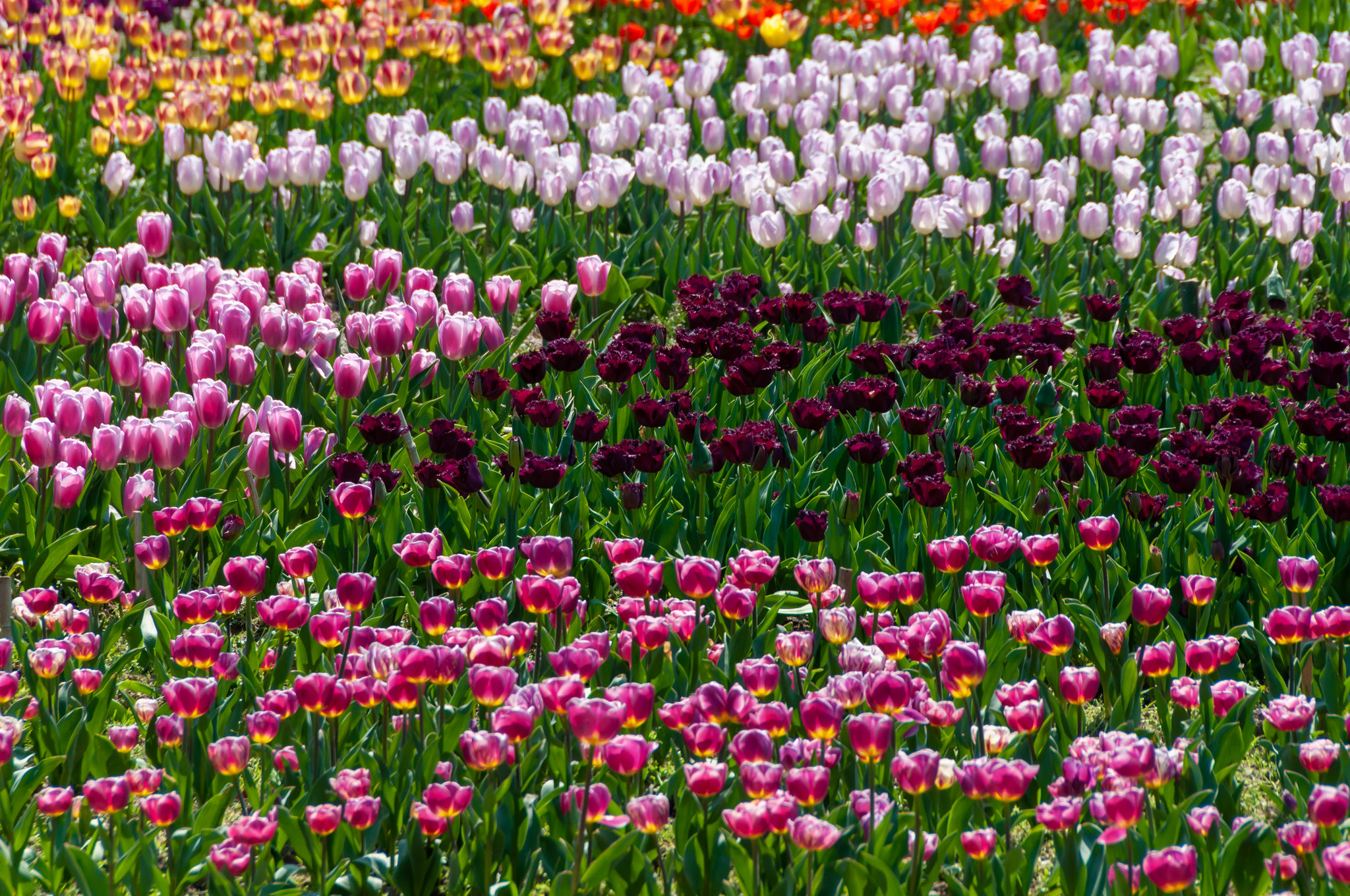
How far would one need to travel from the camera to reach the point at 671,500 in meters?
3.94

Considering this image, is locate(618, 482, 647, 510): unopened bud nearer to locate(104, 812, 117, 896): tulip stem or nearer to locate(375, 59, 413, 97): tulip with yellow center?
locate(104, 812, 117, 896): tulip stem

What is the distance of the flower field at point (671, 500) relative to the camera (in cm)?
254

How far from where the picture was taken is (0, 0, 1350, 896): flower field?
100.0 inches

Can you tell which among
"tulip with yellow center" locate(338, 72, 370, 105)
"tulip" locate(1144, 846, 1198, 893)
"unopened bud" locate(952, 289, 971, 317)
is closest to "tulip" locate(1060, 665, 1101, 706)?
"tulip" locate(1144, 846, 1198, 893)

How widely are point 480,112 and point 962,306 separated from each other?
4.21 m

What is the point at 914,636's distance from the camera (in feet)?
8.89

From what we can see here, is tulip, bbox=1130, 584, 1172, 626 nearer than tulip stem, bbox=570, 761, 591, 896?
No

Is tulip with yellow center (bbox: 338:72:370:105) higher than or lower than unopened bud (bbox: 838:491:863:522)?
higher

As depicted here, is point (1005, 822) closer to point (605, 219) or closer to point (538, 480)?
point (538, 480)

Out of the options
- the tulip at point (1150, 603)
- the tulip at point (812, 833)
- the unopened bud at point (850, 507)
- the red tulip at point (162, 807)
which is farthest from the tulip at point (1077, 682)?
the red tulip at point (162, 807)

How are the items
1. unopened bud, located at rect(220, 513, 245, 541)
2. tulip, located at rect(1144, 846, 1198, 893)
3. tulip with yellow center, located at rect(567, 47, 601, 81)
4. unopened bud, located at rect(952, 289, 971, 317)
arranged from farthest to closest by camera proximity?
tulip with yellow center, located at rect(567, 47, 601, 81), unopened bud, located at rect(952, 289, 971, 317), unopened bud, located at rect(220, 513, 245, 541), tulip, located at rect(1144, 846, 1198, 893)

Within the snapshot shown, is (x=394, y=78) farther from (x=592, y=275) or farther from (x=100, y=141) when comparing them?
(x=592, y=275)

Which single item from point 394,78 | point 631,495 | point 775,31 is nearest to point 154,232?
point 631,495

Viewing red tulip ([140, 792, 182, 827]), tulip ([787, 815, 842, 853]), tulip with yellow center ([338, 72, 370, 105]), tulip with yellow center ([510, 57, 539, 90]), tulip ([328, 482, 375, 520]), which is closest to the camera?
tulip ([787, 815, 842, 853])
